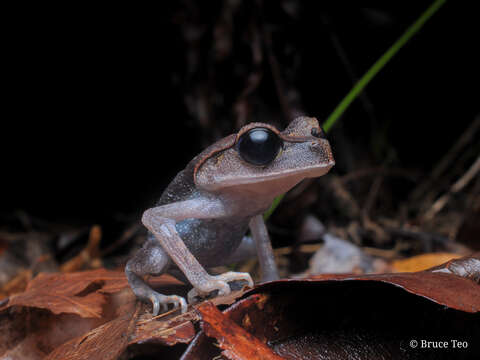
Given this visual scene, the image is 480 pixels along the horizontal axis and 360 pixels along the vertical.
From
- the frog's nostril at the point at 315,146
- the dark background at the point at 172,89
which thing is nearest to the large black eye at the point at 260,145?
the frog's nostril at the point at 315,146

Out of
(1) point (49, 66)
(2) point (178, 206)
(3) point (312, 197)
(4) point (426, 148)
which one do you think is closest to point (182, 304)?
(2) point (178, 206)

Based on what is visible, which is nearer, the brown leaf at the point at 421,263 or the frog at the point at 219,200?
the frog at the point at 219,200

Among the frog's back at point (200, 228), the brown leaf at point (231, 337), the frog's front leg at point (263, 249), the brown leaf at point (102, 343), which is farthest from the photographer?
the frog's front leg at point (263, 249)

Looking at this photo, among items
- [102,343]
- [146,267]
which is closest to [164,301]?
[146,267]

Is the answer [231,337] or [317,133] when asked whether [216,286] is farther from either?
[317,133]

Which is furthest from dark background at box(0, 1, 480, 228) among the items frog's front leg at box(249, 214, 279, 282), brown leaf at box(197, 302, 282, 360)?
brown leaf at box(197, 302, 282, 360)

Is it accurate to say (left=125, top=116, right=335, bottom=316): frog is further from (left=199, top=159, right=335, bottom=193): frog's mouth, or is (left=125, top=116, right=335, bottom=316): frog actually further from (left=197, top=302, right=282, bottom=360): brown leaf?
(left=197, top=302, right=282, bottom=360): brown leaf

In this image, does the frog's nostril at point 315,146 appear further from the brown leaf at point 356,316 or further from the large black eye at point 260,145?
the brown leaf at point 356,316
